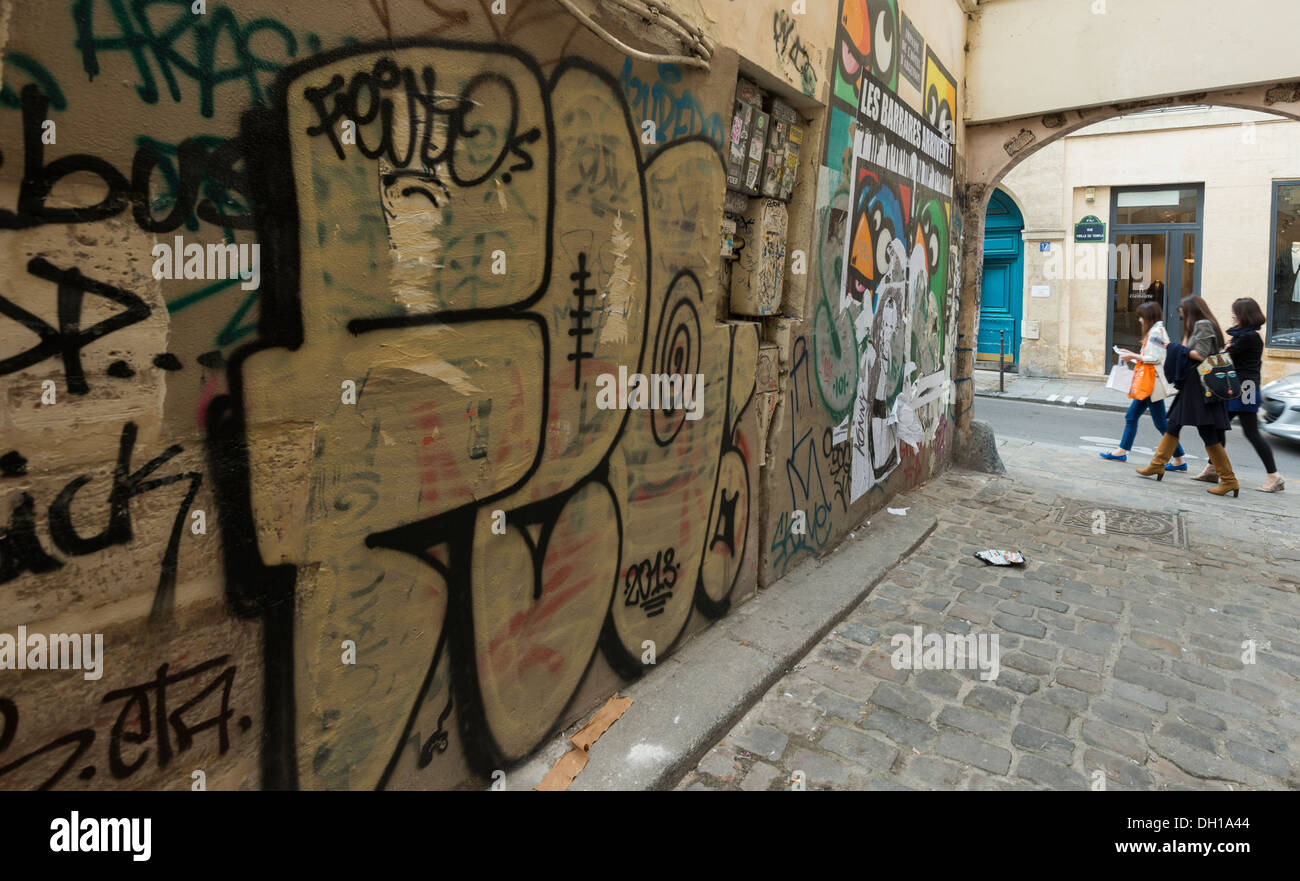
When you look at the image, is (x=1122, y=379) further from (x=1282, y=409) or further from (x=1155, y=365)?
(x=1282, y=409)

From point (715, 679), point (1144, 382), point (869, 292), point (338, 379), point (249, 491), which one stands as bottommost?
point (715, 679)

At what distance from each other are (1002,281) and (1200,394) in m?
10.9

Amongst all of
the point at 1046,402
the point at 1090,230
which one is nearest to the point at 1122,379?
the point at 1046,402

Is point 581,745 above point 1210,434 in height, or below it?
below

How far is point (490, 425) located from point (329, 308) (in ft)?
2.15

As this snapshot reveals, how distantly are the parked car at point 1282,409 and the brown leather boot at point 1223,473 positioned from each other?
2.70m

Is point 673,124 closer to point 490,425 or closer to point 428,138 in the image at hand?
point 428,138

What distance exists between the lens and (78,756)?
1586mm

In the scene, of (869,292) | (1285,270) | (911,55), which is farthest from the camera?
(1285,270)

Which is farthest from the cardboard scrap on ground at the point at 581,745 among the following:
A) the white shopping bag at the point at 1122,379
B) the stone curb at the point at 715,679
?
the white shopping bag at the point at 1122,379

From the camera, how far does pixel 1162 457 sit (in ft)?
25.1

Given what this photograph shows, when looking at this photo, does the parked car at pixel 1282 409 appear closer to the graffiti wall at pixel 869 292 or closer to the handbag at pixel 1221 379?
the handbag at pixel 1221 379

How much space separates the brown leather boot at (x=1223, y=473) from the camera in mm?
6980
